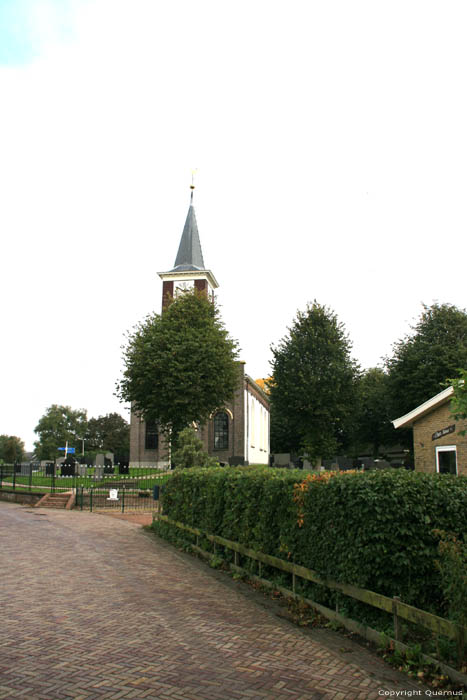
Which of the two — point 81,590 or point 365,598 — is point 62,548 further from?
point 365,598

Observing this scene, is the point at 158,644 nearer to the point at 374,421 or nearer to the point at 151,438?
the point at 151,438

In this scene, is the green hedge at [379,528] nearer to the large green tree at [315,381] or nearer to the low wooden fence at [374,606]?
the low wooden fence at [374,606]

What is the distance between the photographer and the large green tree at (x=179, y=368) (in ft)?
122

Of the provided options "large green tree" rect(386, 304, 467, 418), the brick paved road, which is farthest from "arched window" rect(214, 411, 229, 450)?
the brick paved road

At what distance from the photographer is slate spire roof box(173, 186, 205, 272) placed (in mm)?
61156

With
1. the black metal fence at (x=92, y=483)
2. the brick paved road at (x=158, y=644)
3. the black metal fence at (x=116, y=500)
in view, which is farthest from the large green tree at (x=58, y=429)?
the brick paved road at (x=158, y=644)

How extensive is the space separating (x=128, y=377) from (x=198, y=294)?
28.0ft

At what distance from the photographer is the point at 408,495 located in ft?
21.3

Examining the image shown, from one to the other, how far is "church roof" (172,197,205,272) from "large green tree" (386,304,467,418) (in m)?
25.3

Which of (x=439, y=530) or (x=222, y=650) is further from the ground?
(x=439, y=530)

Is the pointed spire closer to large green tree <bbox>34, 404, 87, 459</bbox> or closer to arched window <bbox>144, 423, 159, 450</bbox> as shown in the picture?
arched window <bbox>144, 423, 159, 450</bbox>

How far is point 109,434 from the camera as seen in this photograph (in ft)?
301

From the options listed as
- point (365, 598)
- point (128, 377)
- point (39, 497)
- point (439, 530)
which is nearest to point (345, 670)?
point (365, 598)

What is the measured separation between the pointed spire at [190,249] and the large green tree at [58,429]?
176ft
